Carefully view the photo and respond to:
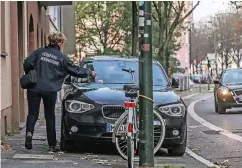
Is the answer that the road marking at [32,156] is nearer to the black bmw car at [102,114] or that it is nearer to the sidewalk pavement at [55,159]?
the sidewalk pavement at [55,159]

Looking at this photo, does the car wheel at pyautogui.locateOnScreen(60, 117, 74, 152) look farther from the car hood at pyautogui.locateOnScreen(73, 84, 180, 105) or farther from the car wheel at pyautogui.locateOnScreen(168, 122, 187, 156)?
the car wheel at pyautogui.locateOnScreen(168, 122, 187, 156)

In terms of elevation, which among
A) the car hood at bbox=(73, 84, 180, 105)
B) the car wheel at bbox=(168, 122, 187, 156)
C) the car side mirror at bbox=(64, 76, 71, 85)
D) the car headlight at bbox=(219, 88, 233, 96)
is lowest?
the car wheel at bbox=(168, 122, 187, 156)

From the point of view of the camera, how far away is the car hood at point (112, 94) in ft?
30.6

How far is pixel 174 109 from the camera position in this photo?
948 centimetres

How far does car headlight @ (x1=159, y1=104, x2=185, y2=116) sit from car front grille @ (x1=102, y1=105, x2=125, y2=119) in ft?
1.99

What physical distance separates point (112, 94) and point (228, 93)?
12.6m

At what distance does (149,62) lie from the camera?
8.12 meters

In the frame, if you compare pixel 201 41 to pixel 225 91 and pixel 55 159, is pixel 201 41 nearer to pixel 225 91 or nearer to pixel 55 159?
pixel 225 91

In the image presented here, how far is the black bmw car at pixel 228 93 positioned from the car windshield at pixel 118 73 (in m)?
10.5

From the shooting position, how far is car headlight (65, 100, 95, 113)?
9.31 m

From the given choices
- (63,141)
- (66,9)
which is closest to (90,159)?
(63,141)

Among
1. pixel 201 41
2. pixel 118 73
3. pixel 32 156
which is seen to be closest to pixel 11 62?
pixel 118 73

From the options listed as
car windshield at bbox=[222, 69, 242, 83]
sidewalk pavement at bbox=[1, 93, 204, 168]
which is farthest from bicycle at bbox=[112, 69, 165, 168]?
car windshield at bbox=[222, 69, 242, 83]

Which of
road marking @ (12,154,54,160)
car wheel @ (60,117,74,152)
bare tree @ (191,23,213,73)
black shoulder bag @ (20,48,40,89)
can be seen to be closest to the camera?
road marking @ (12,154,54,160)
